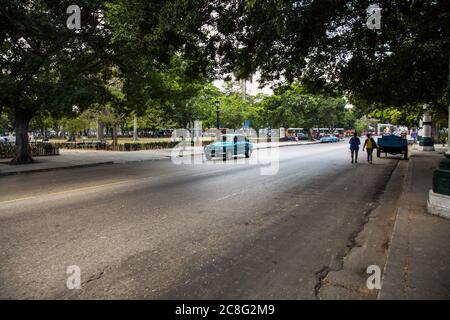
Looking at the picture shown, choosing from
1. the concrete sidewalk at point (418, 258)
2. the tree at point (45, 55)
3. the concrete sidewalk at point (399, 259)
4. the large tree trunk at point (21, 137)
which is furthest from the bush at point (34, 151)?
the concrete sidewalk at point (418, 258)

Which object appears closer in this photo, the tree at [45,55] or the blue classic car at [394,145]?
the tree at [45,55]

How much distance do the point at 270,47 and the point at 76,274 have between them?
11036 mm

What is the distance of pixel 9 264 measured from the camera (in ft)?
14.6

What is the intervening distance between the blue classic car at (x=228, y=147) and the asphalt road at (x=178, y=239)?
1067 cm

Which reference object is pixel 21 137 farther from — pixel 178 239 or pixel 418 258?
pixel 418 258

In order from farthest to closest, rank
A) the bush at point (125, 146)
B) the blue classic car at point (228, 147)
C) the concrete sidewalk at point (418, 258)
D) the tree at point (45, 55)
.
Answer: the bush at point (125, 146) < the blue classic car at point (228, 147) < the tree at point (45, 55) < the concrete sidewalk at point (418, 258)

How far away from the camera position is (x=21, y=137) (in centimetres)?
2014

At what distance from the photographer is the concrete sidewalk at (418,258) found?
3502 mm

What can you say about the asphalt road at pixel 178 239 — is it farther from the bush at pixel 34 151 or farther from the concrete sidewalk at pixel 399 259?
the bush at pixel 34 151

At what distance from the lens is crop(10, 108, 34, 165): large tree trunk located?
19.8m

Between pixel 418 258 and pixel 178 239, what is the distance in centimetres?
348

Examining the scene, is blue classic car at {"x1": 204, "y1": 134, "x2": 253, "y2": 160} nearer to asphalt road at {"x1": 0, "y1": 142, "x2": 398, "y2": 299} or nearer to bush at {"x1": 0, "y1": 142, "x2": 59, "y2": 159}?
asphalt road at {"x1": 0, "y1": 142, "x2": 398, "y2": 299}
